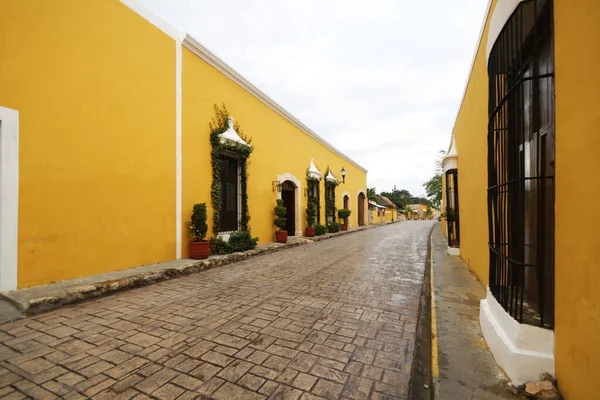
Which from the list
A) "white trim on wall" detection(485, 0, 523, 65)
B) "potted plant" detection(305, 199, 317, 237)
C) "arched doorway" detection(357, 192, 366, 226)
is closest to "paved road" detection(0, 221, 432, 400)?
"white trim on wall" detection(485, 0, 523, 65)

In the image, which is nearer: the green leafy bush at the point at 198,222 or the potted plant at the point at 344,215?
the green leafy bush at the point at 198,222

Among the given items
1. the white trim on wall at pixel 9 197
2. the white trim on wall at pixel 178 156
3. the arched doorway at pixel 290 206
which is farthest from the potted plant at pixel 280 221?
the white trim on wall at pixel 9 197

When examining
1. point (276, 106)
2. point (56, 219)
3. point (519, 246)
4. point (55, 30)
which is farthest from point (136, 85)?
point (519, 246)

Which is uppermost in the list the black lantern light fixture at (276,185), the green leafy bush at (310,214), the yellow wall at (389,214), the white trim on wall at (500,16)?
the white trim on wall at (500,16)

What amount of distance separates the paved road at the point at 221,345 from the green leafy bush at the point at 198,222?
199 centimetres

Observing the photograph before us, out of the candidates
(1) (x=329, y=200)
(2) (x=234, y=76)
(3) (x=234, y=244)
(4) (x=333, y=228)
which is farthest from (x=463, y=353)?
(1) (x=329, y=200)

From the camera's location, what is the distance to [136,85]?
563 centimetres

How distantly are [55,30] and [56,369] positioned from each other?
16.7 ft

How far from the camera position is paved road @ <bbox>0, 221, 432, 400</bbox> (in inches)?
81.2

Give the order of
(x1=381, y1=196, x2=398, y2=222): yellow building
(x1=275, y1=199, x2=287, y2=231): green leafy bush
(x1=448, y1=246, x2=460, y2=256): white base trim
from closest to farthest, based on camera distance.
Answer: (x1=448, y1=246, x2=460, y2=256): white base trim → (x1=275, y1=199, x2=287, y2=231): green leafy bush → (x1=381, y1=196, x2=398, y2=222): yellow building

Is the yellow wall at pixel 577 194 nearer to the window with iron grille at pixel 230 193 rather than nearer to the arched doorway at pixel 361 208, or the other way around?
the window with iron grille at pixel 230 193

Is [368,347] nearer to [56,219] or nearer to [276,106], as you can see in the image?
[56,219]

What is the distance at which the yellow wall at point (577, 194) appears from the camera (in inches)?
56.3

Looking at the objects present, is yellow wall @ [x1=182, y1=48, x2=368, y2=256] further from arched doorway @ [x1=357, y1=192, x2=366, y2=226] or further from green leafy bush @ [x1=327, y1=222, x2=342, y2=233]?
arched doorway @ [x1=357, y1=192, x2=366, y2=226]
